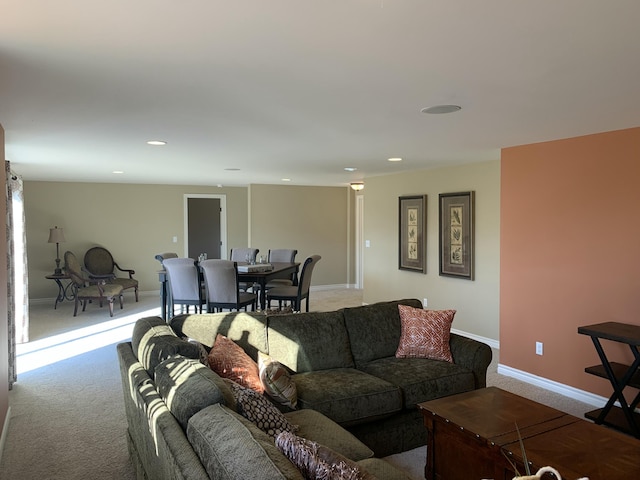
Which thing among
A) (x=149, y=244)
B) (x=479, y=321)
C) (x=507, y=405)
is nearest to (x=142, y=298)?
(x=149, y=244)

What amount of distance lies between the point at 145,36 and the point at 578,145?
361 cm

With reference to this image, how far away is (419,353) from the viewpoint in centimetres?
365

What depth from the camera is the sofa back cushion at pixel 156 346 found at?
2.50 m

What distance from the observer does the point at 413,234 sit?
275 inches

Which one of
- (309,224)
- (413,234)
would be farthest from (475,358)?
(309,224)

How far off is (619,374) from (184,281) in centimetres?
468

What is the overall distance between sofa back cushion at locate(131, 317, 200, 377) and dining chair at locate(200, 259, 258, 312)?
2618 millimetres

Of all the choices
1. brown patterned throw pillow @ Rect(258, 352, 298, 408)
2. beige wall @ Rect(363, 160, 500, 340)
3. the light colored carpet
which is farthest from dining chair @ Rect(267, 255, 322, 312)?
brown patterned throw pillow @ Rect(258, 352, 298, 408)

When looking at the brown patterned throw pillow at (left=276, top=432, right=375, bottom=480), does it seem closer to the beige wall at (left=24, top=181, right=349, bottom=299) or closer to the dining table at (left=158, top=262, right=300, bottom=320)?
the dining table at (left=158, top=262, right=300, bottom=320)

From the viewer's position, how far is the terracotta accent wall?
3.73 m

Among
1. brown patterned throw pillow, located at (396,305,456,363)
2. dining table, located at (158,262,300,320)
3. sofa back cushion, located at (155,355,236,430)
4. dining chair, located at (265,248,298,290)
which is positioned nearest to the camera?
sofa back cushion, located at (155,355,236,430)

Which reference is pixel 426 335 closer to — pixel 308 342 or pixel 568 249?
pixel 308 342

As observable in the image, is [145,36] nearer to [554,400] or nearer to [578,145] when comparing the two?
[578,145]

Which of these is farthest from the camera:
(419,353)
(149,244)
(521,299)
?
(149,244)
